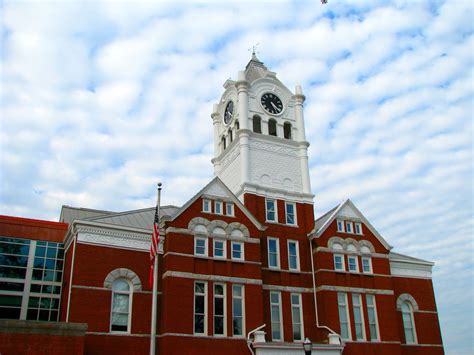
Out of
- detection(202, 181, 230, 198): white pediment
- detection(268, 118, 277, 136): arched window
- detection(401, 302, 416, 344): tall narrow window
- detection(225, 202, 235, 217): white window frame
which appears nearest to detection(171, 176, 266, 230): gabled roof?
detection(202, 181, 230, 198): white pediment

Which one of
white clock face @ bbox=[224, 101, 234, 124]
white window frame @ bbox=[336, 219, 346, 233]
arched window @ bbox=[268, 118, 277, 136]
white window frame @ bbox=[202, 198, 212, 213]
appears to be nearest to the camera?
white window frame @ bbox=[202, 198, 212, 213]

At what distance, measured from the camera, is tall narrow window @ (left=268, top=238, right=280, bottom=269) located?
36.3m

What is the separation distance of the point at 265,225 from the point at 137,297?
10.6 meters

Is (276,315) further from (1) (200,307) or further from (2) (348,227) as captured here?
(2) (348,227)

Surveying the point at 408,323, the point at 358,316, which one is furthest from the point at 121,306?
the point at 408,323

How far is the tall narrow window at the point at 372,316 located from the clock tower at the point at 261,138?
28.5 feet

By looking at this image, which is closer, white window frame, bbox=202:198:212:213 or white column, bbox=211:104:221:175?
white window frame, bbox=202:198:212:213

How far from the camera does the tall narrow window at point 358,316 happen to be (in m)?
35.6

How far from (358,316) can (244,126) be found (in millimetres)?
16528

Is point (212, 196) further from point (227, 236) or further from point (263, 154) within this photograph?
point (263, 154)

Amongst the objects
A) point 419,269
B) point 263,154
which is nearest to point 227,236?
point 263,154

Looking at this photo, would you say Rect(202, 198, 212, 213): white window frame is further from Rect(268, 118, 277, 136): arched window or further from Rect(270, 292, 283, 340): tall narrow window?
Rect(268, 118, 277, 136): arched window

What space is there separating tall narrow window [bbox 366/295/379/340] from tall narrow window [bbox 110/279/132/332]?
17.1 m

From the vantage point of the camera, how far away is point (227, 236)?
3394 cm
